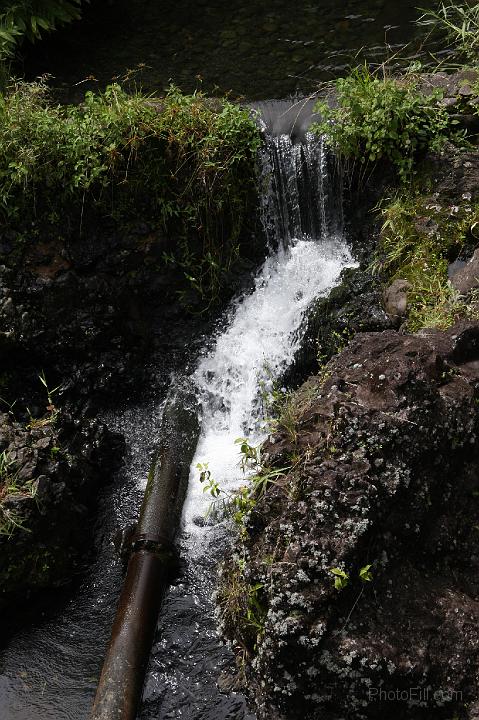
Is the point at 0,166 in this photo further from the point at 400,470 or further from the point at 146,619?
the point at 400,470

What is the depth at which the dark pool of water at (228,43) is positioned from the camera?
810 centimetres

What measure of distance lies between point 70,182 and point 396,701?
4850 mm

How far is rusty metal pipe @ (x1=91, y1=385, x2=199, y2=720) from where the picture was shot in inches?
159

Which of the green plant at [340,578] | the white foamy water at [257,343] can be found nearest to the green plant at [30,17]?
the white foamy water at [257,343]

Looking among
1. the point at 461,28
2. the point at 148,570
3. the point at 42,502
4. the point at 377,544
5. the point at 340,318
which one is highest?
the point at 461,28

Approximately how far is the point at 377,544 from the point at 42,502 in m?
2.62

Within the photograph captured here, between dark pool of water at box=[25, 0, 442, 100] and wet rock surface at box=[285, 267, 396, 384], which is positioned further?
dark pool of water at box=[25, 0, 442, 100]

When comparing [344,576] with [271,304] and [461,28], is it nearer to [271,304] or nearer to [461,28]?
[271,304]

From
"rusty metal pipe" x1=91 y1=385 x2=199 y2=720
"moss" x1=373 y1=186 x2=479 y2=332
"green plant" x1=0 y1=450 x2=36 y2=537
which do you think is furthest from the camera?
"moss" x1=373 y1=186 x2=479 y2=332

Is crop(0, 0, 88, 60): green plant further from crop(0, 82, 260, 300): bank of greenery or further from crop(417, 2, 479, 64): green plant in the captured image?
crop(417, 2, 479, 64): green plant

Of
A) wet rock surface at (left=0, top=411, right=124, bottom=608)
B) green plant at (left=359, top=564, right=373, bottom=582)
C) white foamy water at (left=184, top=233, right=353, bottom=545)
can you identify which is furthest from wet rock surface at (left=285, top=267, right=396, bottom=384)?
green plant at (left=359, top=564, right=373, bottom=582)

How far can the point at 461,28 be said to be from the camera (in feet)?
24.4

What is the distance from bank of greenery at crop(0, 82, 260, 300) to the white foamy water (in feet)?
1.52

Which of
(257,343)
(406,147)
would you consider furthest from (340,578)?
(406,147)
